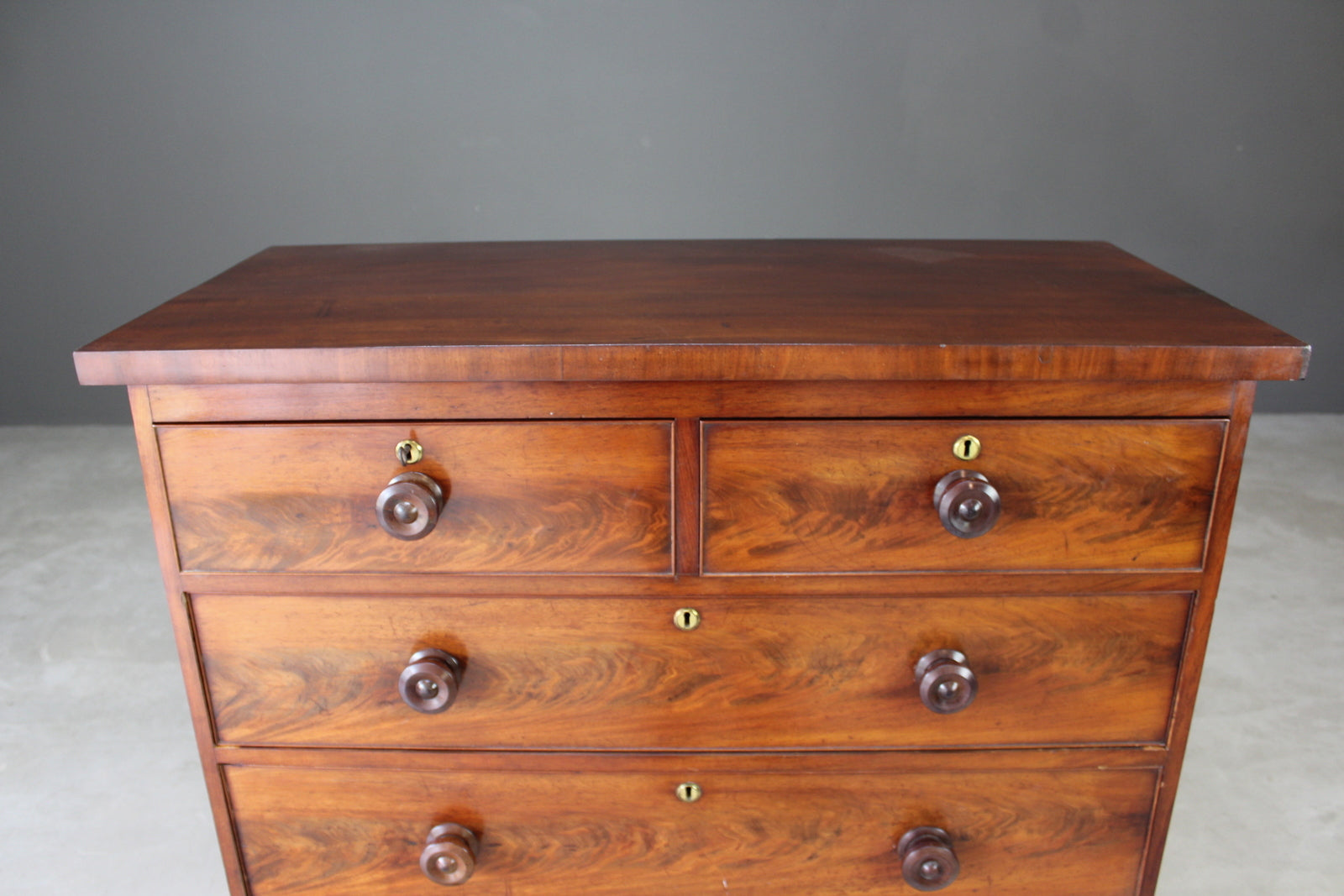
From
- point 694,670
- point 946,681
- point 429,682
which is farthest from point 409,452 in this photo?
point 946,681

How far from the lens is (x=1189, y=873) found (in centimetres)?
177

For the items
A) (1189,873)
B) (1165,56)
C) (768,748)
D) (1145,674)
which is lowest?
(1189,873)

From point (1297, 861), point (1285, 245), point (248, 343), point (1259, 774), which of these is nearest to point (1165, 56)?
point (1285, 245)

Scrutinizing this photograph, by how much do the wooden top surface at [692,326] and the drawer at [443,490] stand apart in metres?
0.09

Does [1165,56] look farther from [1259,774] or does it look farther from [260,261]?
[260,261]

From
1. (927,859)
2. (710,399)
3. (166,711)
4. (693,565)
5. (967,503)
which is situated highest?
(710,399)

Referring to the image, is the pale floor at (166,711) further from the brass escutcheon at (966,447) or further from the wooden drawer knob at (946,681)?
the brass escutcheon at (966,447)

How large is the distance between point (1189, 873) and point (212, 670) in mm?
1667

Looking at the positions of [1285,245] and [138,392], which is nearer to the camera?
[138,392]

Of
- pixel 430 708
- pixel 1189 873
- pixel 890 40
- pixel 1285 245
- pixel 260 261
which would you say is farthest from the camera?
pixel 1285 245

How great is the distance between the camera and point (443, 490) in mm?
1178

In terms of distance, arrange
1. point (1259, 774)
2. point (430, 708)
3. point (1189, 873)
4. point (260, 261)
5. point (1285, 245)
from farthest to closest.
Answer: point (1285, 245), point (1259, 774), point (1189, 873), point (260, 261), point (430, 708)

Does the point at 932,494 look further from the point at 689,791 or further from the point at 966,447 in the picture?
the point at 689,791

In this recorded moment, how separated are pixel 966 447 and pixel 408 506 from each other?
2.14 feet
